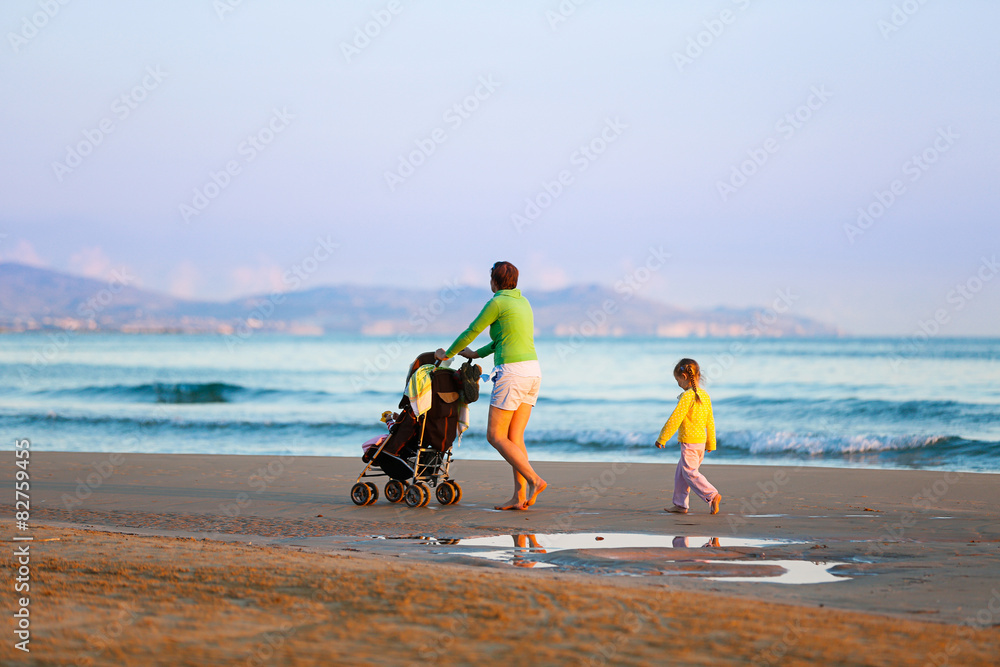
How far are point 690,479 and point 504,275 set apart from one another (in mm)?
2237

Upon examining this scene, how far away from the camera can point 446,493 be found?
25.2 ft

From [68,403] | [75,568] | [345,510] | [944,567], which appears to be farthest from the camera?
[68,403]

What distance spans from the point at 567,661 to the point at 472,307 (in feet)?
233

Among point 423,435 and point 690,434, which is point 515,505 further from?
point 690,434

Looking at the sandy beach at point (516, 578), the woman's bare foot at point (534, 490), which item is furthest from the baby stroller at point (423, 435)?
the woman's bare foot at point (534, 490)

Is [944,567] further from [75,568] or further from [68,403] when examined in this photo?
[68,403]

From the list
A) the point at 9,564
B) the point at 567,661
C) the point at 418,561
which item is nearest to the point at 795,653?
the point at 567,661

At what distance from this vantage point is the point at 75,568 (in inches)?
177

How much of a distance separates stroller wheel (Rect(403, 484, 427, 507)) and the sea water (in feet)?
14.0

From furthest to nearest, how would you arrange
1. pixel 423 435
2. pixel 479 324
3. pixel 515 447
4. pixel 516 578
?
pixel 423 435 < pixel 515 447 < pixel 479 324 < pixel 516 578

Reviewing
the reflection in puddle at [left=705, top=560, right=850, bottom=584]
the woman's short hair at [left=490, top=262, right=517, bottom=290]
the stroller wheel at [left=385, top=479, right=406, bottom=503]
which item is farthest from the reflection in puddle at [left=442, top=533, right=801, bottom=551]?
the woman's short hair at [left=490, top=262, right=517, bottom=290]

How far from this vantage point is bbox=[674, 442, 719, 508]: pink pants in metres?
7.10

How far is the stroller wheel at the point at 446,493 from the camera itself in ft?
25.1

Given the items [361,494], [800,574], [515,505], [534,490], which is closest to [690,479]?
[534,490]
